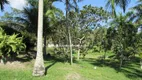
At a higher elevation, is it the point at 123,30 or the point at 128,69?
the point at 123,30

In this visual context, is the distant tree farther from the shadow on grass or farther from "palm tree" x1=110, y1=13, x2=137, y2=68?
the shadow on grass

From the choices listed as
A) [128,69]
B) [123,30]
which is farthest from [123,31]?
[128,69]

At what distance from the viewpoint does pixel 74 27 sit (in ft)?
127

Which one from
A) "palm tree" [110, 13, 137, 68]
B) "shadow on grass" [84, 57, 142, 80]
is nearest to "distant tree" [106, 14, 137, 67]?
"palm tree" [110, 13, 137, 68]

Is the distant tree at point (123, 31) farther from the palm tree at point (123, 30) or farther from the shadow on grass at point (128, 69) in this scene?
the shadow on grass at point (128, 69)

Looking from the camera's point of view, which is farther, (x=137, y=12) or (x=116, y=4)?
(x=137, y=12)

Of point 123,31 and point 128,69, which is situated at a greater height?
point 123,31

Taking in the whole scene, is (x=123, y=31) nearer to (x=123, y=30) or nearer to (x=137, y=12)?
(x=123, y=30)

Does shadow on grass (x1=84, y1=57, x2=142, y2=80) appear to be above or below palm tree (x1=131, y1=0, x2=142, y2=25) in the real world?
below

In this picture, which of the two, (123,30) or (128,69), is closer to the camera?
(123,30)

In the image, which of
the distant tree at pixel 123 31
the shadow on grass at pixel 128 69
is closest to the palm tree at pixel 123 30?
the distant tree at pixel 123 31

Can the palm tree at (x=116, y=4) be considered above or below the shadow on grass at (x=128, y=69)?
above

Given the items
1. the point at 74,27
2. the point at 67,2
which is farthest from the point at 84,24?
the point at 67,2

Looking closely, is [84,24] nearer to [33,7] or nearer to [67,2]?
[33,7]
